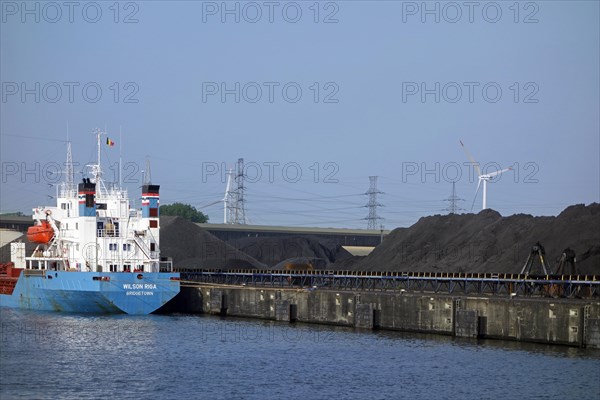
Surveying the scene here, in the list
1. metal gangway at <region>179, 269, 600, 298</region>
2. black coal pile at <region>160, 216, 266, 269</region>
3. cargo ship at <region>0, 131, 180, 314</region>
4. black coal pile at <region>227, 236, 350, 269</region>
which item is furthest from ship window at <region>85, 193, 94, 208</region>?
black coal pile at <region>227, 236, 350, 269</region>

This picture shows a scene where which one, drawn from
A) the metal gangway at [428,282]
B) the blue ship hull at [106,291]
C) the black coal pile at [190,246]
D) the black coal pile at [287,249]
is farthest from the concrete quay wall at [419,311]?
the black coal pile at [287,249]

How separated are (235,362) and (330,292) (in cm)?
2086

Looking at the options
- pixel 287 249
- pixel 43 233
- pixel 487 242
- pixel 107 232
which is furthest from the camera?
pixel 287 249

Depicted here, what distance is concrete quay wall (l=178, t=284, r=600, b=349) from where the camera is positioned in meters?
61.2

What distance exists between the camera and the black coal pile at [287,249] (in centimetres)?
14838

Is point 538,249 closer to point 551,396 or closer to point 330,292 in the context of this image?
point 330,292

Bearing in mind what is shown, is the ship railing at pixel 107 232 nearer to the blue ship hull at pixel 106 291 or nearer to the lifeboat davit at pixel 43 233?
the blue ship hull at pixel 106 291

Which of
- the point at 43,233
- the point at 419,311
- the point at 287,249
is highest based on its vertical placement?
the point at 43,233

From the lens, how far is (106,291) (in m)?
78.4

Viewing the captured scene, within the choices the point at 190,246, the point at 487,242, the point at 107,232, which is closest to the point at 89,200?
the point at 107,232

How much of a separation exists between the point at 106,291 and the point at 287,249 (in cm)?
7314

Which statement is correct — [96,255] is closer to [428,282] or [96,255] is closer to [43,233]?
[43,233]

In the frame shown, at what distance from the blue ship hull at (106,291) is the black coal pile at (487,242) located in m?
29.5

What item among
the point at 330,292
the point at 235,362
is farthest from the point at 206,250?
the point at 235,362
